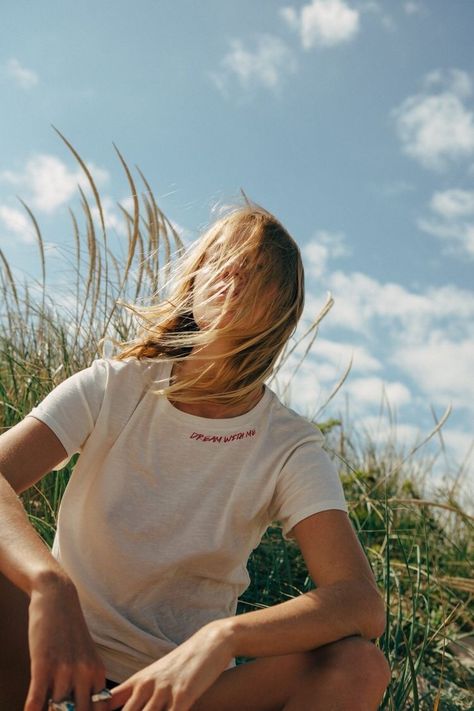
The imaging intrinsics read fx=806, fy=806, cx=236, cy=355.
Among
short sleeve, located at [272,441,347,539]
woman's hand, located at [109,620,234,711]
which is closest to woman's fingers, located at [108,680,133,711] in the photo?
woman's hand, located at [109,620,234,711]

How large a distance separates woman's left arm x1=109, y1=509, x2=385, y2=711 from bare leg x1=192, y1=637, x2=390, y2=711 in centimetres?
4

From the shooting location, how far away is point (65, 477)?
8.62ft

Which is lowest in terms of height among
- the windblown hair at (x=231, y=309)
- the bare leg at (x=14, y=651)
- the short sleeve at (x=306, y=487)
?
the bare leg at (x=14, y=651)

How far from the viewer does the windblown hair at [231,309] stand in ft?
6.25

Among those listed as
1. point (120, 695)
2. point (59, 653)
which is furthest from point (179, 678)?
point (59, 653)

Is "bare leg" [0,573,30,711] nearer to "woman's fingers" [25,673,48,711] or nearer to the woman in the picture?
the woman

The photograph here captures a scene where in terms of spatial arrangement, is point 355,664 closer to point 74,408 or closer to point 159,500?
point 159,500

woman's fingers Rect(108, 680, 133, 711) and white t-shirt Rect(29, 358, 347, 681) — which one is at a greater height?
white t-shirt Rect(29, 358, 347, 681)

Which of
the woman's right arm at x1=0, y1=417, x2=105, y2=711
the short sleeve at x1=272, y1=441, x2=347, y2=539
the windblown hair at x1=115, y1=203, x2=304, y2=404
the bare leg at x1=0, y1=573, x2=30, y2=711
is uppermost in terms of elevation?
the windblown hair at x1=115, y1=203, x2=304, y2=404

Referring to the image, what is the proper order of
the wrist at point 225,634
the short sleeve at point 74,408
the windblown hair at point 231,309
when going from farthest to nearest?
1. the windblown hair at point 231,309
2. the short sleeve at point 74,408
3. the wrist at point 225,634

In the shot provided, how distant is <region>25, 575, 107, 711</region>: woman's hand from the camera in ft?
4.34

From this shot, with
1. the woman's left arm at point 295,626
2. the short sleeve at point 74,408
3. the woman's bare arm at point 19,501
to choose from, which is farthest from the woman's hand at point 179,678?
the short sleeve at point 74,408

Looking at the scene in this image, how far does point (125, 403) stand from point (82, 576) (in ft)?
1.31

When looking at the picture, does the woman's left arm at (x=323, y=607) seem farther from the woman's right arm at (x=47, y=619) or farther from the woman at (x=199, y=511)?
the woman's right arm at (x=47, y=619)
